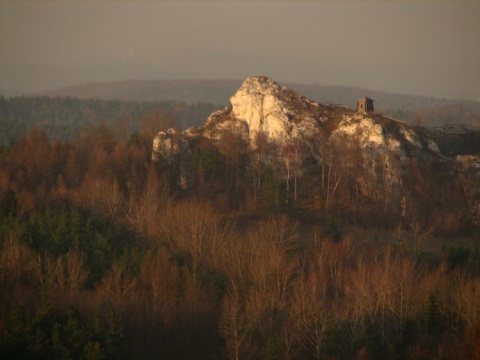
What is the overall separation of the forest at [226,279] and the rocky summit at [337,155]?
1.57 ft

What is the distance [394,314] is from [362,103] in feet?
77.7

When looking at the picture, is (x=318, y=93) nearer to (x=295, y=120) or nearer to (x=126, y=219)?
(x=295, y=120)

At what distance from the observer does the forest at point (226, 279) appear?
76.3 feet

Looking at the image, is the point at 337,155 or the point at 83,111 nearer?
the point at 337,155

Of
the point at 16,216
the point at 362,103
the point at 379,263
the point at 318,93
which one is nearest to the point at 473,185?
the point at 362,103

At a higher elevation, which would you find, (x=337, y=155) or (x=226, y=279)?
(x=337, y=155)

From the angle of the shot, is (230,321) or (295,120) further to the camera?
(295,120)

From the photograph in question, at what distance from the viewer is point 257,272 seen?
28.1m

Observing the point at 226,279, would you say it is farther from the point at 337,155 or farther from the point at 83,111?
the point at 83,111

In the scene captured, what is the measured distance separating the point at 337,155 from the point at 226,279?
17.2 metres

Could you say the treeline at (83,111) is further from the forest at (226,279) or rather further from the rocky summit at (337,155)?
the forest at (226,279)

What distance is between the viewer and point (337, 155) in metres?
43.2

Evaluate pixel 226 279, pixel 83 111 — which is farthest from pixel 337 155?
pixel 83 111

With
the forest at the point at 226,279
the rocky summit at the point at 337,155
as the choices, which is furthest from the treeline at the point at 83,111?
the forest at the point at 226,279
